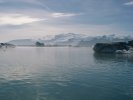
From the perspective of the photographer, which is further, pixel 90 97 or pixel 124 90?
pixel 124 90

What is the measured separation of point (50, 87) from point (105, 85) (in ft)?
32.1

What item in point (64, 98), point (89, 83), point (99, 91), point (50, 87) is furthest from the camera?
point (89, 83)

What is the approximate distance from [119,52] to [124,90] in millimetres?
115842

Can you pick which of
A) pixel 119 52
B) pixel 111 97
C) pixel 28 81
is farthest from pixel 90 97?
pixel 119 52

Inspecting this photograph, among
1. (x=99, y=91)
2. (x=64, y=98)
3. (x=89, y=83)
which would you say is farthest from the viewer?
(x=89, y=83)

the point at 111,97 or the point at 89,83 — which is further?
the point at 89,83

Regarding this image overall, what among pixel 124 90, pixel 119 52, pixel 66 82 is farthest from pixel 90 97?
pixel 119 52

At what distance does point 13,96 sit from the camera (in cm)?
3155

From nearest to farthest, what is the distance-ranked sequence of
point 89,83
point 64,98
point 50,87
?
point 64,98 < point 50,87 < point 89,83

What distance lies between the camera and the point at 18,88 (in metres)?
36.4

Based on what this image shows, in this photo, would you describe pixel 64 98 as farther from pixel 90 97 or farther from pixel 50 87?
pixel 50 87

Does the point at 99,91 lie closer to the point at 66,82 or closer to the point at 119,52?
the point at 66,82

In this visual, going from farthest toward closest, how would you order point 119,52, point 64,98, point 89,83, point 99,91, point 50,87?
point 119,52 < point 89,83 < point 50,87 < point 99,91 < point 64,98

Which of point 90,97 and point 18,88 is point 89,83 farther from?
point 18,88
